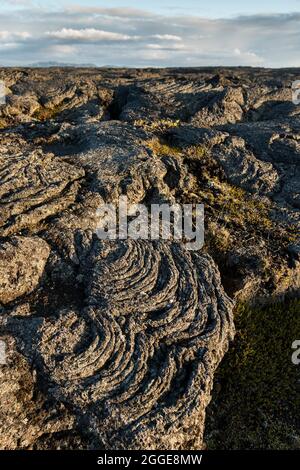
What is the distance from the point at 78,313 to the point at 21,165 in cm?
748

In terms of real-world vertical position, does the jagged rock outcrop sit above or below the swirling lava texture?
above

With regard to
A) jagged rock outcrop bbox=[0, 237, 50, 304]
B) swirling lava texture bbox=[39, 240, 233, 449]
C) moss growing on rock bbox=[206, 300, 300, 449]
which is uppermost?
jagged rock outcrop bbox=[0, 237, 50, 304]

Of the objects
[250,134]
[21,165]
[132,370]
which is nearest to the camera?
[132,370]

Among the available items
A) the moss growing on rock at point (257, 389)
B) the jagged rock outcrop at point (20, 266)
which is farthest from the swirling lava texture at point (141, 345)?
the jagged rock outcrop at point (20, 266)

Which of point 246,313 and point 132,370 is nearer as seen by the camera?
point 132,370

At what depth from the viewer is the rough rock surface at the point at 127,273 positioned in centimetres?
1187


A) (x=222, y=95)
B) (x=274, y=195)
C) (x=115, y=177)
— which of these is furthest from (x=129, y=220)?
(x=222, y=95)

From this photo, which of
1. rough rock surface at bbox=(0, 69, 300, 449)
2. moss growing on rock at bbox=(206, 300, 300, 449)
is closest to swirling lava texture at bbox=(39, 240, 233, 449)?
rough rock surface at bbox=(0, 69, 300, 449)

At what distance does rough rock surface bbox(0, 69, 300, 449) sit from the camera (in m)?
11.9

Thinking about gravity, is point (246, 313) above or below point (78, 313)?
below

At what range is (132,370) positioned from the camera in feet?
41.4

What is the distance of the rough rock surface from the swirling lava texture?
3 centimetres

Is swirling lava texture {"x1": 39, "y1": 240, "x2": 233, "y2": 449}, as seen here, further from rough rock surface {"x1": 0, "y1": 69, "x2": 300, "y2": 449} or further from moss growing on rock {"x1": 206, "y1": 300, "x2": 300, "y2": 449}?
moss growing on rock {"x1": 206, "y1": 300, "x2": 300, "y2": 449}
